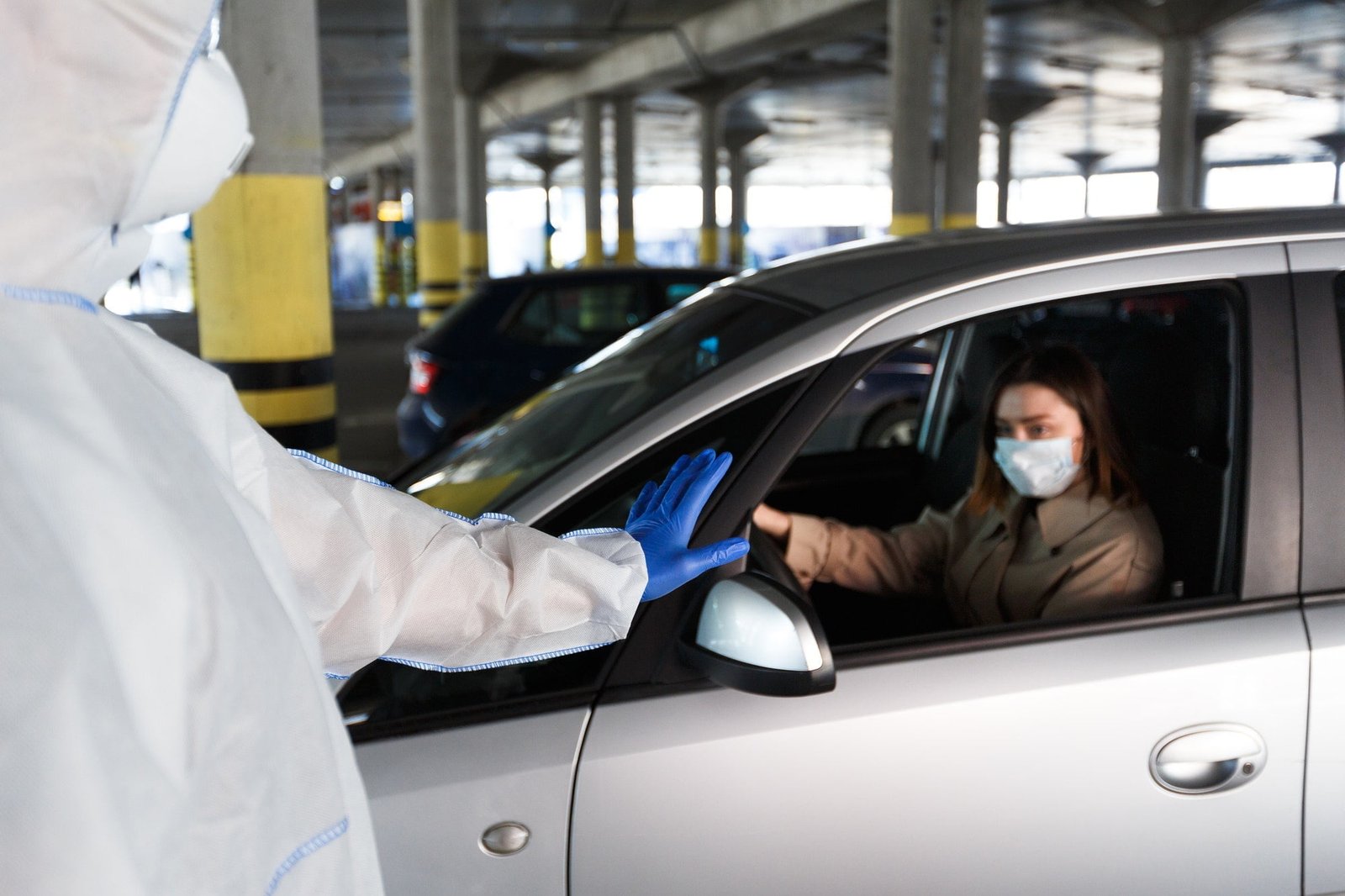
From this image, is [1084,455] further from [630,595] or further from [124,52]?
[124,52]

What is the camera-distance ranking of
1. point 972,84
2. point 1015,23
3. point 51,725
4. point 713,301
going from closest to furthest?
point 51,725, point 713,301, point 972,84, point 1015,23

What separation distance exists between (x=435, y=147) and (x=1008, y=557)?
18.2 metres

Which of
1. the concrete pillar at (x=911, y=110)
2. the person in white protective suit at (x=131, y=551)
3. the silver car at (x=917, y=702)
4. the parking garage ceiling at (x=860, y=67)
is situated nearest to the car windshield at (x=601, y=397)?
the silver car at (x=917, y=702)

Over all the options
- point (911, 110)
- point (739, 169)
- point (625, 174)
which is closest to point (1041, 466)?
point (911, 110)

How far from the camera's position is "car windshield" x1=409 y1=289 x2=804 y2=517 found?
2402 mm

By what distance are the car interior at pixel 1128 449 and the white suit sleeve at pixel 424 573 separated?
2.21 ft

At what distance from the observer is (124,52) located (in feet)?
3.24

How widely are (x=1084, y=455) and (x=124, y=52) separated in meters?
2.14

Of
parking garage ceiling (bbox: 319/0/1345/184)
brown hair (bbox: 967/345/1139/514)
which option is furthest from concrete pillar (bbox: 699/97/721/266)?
brown hair (bbox: 967/345/1139/514)

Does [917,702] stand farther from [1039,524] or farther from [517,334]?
[517,334]

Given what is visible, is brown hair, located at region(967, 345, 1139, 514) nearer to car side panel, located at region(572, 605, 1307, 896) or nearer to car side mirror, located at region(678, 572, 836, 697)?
car side panel, located at region(572, 605, 1307, 896)

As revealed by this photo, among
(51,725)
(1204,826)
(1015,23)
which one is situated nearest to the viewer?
(51,725)

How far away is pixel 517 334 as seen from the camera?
334 inches

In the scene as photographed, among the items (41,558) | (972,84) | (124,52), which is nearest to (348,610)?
(41,558)
